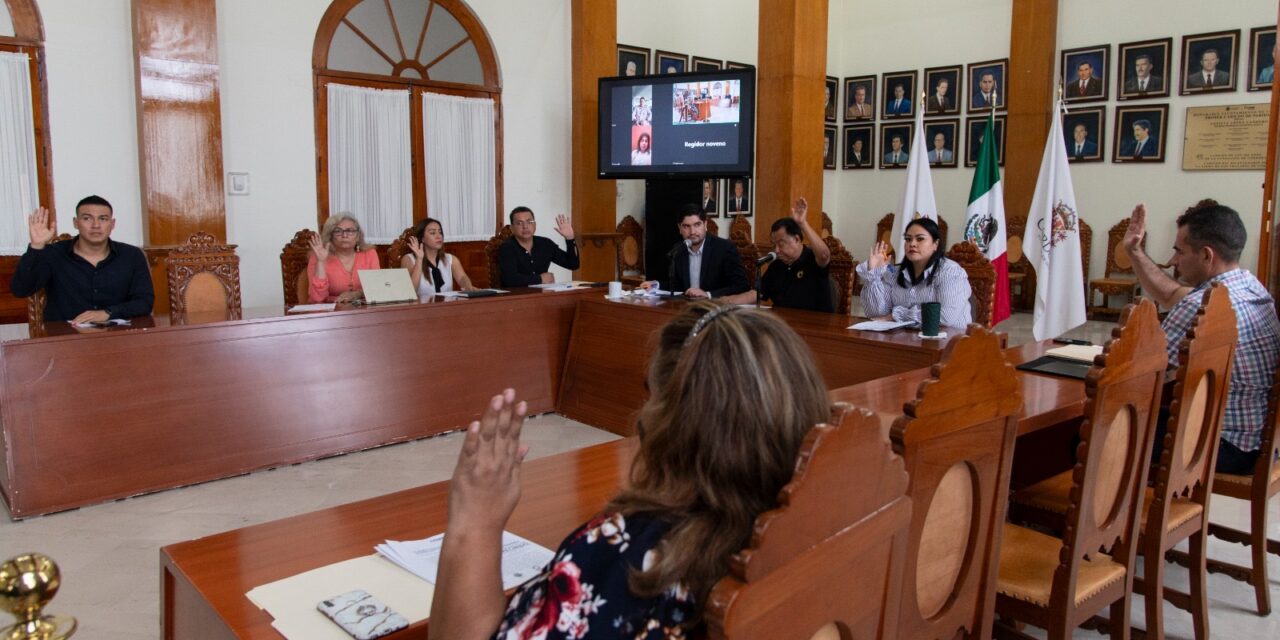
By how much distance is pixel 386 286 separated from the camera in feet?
15.8

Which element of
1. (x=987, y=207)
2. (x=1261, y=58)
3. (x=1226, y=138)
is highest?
(x=1261, y=58)

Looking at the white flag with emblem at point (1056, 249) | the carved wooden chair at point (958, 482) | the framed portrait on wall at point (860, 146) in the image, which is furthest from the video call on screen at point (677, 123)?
the carved wooden chair at point (958, 482)

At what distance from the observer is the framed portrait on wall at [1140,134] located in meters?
8.28

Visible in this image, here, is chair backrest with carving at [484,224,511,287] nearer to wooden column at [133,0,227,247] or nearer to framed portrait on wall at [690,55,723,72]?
wooden column at [133,0,227,247]

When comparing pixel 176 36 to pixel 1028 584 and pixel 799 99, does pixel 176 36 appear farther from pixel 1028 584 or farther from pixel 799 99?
pixel 1028 584

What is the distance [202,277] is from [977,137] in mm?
7842

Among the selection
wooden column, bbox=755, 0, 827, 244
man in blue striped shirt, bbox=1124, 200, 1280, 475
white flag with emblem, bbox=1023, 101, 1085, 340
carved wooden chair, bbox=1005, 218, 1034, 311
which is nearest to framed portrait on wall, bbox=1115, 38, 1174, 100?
carved wooden chair, bbox=1005, 218, 1034, 311

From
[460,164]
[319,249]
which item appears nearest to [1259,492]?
[319,249]

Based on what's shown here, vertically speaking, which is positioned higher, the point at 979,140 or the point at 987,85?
the point at 987,85

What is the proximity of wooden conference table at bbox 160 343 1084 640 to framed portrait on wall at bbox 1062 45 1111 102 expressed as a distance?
7620mm

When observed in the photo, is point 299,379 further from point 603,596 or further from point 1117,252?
point 1117,252

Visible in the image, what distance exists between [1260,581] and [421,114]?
21.0ft

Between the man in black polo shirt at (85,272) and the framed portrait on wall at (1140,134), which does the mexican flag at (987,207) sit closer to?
the framed portrait on wall at (1140,134)

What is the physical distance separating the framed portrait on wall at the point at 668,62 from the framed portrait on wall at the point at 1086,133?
3737 millimetres
